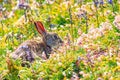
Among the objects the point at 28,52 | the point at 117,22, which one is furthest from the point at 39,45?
the point at 117,22

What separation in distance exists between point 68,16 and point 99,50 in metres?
2.30

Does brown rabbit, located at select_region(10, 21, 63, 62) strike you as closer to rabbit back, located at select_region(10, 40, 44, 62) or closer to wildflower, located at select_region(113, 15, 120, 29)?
rabbit back, located at select_region(10, 40, 44, 62)

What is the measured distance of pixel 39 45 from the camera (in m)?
8.58

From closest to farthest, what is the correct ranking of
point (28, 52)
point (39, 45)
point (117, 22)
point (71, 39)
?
point (28, 52) < point (117, 22) < point (39, 45) < point (71, 39)

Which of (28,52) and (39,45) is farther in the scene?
(39,45)

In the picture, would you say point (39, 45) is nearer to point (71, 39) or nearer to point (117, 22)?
point (71, 39)

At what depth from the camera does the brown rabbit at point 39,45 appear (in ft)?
27.1

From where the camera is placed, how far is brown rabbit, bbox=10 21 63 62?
8250 mm

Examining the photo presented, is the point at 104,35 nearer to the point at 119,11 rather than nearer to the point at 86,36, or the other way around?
the point at 86,36

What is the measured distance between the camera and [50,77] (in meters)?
7.75

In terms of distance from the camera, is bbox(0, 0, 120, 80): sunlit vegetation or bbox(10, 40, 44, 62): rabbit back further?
bbox(10, 40, 44, 62): rabbit back

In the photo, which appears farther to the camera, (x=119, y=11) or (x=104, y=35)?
(x=119, y=11)

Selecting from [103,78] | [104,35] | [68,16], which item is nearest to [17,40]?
[68,16]

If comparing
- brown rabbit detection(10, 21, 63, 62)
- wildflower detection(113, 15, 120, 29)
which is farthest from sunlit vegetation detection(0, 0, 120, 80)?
brown rabbit detection(10, 21, 63, 62)
